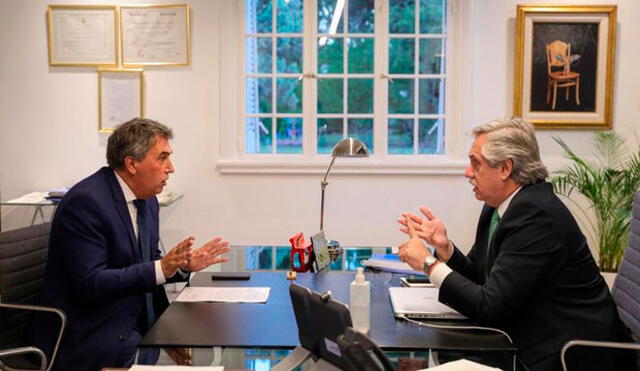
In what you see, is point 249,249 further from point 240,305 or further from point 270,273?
point 240,305

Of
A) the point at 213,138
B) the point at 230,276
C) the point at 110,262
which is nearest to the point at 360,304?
the point at 230,276

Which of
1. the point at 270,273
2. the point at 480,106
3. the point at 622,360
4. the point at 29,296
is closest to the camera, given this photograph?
the point at 622,360

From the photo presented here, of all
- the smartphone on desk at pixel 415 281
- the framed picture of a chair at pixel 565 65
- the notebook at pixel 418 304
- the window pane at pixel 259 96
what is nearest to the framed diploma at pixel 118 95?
the window pane at pixel 259 96

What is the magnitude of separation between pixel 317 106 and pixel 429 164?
2.89 feet

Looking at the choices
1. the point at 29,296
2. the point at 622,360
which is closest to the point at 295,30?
the point at 29,296

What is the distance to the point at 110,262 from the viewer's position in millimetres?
2219

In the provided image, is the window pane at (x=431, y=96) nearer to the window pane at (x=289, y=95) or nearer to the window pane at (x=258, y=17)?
the window pane at (x=289, y=95)

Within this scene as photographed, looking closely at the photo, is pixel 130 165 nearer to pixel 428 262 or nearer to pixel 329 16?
pixel 428 262

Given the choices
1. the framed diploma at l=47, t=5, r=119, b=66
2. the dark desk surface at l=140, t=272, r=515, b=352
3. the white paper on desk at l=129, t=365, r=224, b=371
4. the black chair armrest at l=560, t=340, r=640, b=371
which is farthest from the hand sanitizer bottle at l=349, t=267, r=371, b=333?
the framed diploma at l=47, t=5, r=119, b=66

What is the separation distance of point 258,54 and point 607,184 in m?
2.48

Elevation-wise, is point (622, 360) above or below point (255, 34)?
below

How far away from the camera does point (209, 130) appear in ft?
15.2

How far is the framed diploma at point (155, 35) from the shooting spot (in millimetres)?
4543

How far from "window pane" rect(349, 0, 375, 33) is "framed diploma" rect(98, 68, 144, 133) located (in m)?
1.50
